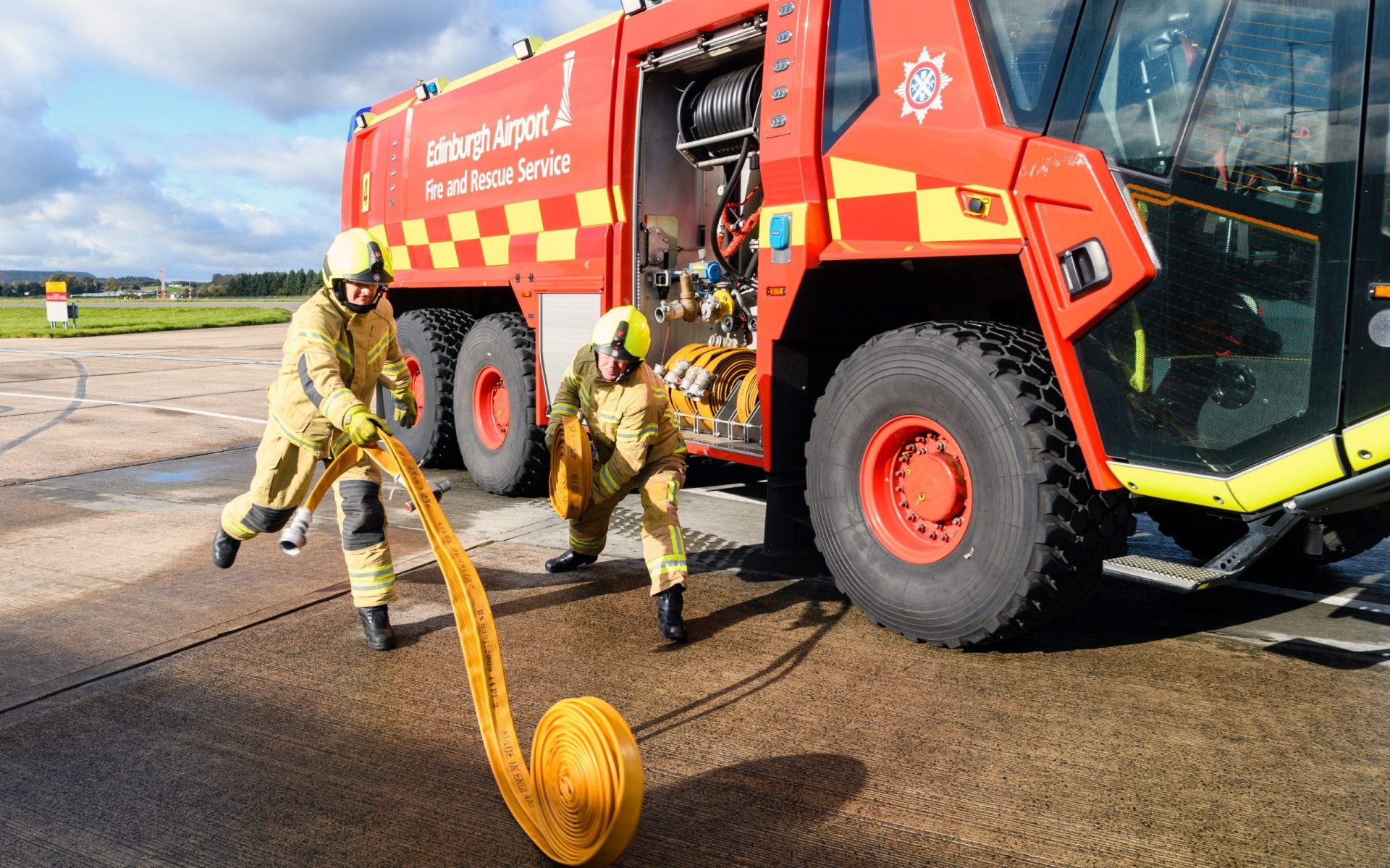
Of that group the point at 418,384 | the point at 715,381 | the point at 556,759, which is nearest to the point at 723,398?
the point at 715,381

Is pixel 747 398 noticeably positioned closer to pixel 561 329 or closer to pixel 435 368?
pixel 561 329

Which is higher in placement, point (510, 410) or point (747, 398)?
point (747, 398)

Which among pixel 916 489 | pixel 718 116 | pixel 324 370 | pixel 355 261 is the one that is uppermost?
pixel 718 116

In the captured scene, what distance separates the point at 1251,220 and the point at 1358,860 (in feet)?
5.62

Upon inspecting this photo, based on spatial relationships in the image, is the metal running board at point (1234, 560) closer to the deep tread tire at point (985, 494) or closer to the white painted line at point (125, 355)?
the deep tread tire at point (985, 494)

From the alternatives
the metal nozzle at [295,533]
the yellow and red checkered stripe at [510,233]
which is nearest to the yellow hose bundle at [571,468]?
the metal nozzle at [295,533]

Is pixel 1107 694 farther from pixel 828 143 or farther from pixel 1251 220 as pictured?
pixel 828 143

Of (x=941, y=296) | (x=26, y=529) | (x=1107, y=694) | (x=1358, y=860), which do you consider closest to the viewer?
(x=1358, y=860)

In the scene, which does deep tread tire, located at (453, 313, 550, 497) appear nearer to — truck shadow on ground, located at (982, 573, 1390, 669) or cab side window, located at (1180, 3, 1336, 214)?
truck shadow on ground, located at (982, 573, 1390, 669)

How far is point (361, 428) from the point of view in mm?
3762

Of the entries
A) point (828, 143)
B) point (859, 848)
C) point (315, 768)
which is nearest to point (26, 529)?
point (315, 768)

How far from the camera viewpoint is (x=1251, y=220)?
294 cm

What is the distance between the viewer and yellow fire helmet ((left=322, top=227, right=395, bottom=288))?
159 inches

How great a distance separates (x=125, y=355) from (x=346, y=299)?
1628cm
